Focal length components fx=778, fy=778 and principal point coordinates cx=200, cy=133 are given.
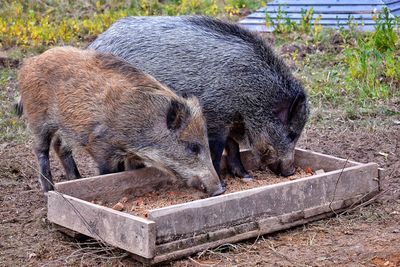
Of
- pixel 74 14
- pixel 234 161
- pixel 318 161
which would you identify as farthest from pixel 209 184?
pixel 74 14

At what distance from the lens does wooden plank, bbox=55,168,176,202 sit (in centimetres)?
534

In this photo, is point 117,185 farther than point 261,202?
Yes

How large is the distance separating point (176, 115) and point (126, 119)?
351 mm

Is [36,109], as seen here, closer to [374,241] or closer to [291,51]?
[374,241]

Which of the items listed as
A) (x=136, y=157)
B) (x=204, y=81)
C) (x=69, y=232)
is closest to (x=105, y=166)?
(x=136, y=157)

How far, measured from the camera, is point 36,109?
5.88m

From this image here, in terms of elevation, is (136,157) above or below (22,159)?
above

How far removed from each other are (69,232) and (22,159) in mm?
2185

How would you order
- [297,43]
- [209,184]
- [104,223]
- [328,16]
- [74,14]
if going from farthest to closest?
[74,14]
[328,16]
[297,43]
[209,184]
[104,223]

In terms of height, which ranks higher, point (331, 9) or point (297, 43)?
point (331, 9)

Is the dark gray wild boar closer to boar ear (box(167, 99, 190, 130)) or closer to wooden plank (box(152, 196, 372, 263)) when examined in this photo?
boar ear (box(167, 99, 190, 130))

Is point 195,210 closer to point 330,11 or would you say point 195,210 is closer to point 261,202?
point 261,202

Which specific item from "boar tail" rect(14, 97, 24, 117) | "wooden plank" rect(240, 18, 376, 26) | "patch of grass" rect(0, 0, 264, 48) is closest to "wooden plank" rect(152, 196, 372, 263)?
"boar tail" rect(14, 97, 24, 117)

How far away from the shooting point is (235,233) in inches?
196
